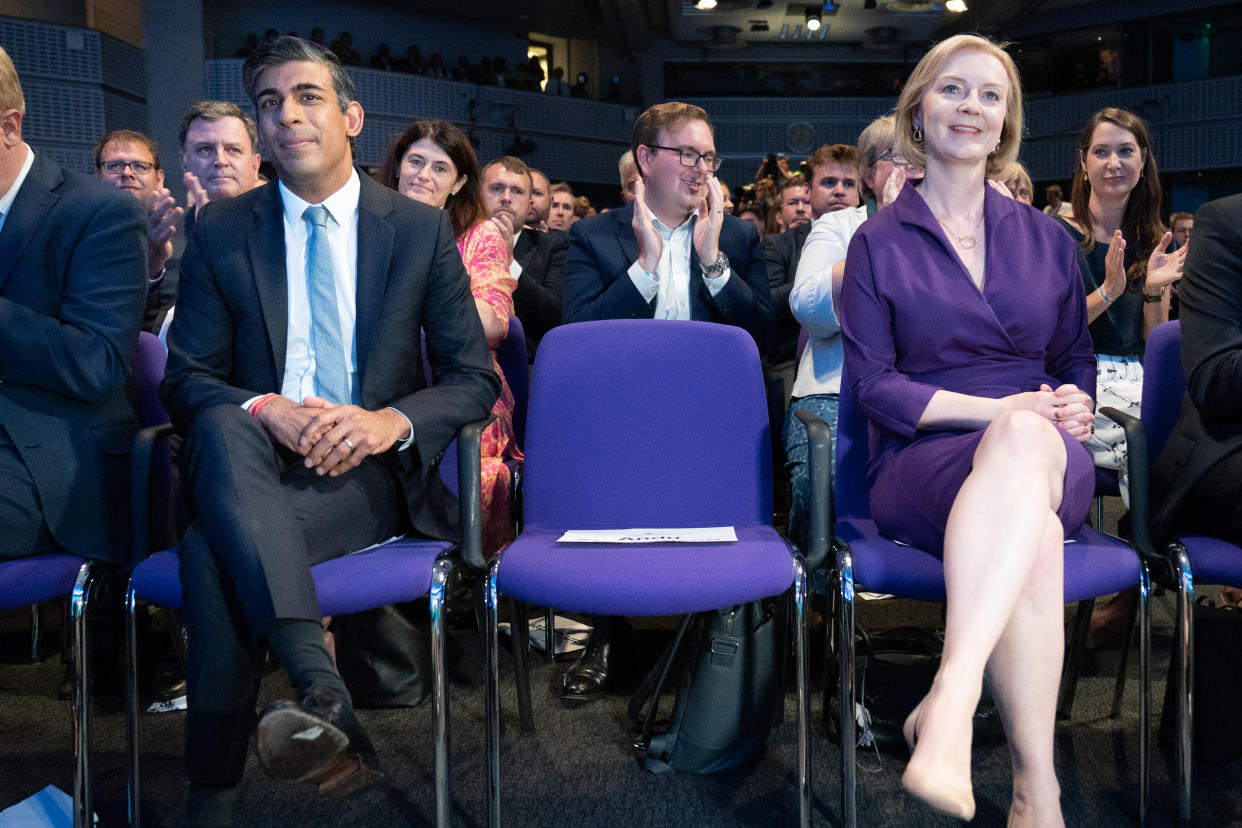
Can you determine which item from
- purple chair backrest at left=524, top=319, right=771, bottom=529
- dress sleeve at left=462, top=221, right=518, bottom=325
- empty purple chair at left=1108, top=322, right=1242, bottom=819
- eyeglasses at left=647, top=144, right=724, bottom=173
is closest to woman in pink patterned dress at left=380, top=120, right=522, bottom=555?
dress sleeve at left=462, top=221, right=518, bottom=325

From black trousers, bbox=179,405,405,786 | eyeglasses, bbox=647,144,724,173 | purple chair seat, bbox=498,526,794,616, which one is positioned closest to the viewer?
black trousers, bbox=179,405,405,786

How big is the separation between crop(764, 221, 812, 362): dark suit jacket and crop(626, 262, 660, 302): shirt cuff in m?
0.71

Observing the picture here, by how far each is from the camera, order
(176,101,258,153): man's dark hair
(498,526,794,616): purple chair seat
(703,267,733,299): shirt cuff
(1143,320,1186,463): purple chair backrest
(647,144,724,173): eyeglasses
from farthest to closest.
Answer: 1. (176,101,258,153): man's dark hair
2. (647,144,724,173): eyeglasses
3. (703,267,733,299): shirt cuff
4. (1143,320,1186,463): purple chair backrest
5. (498,526,794,616): purple chair seat

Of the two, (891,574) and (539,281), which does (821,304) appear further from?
(539,281)

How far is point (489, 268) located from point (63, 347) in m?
1.13

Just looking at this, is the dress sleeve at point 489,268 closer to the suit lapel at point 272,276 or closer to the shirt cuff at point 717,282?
the shirt cuff at point 717,282

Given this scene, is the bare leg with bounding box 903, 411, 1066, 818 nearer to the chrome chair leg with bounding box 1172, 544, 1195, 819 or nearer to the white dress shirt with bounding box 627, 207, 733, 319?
the chrome chair leg with bounding box 1172, 544, 1195, 819

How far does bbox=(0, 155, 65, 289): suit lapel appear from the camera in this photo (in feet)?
6.17

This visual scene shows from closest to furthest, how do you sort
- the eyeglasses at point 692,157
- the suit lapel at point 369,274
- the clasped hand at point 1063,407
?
the clasped hand at point 1063,407 → the suit lapel at point 369,274 → the eyeglasses at point 692,157

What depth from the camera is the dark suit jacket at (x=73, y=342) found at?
5.92ft

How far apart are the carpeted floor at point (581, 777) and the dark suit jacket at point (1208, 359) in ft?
1.62

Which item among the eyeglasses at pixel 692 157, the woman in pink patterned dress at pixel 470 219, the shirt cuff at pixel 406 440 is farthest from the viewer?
the eyeglasses at pixel 692 157

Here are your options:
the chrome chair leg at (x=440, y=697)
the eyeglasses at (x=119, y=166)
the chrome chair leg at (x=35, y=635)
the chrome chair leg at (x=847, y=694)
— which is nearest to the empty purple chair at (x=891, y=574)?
the chrome chair leg at (x=847, y=694)

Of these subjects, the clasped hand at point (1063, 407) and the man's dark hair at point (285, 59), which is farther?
the man's dark hair at point (285, 59)
